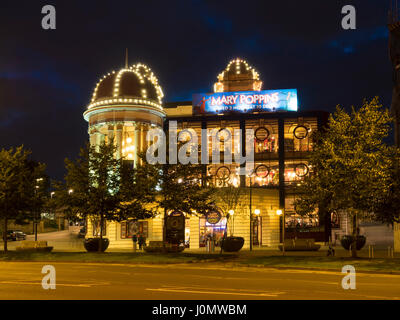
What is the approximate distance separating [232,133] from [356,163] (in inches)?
1559

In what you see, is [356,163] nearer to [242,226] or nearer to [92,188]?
[92,188]

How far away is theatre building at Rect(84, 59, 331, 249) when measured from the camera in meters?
56.6

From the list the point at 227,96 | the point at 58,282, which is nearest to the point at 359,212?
the point at 58,282

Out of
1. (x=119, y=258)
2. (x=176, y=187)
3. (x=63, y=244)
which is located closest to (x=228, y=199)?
(x=176, y=187)

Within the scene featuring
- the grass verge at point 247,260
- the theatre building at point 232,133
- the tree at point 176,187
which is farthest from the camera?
the theatre building at point 232,133

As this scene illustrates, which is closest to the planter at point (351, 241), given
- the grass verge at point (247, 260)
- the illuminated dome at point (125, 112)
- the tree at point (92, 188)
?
the grass verge at point (247, 260)

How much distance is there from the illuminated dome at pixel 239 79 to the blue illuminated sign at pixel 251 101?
29.3 feet

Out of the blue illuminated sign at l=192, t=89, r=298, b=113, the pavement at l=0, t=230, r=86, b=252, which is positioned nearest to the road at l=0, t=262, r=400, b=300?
the pavement at l=0, t=230, r=86, b=252

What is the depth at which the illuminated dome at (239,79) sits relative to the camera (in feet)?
269

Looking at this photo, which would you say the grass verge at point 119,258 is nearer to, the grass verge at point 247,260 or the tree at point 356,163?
the grass verge at point 247,260

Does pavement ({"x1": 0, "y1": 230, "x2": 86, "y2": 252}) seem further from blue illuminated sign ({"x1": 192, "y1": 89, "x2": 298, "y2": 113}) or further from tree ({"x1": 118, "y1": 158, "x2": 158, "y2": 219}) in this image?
blue illuminated sign ({"x1": 192, "y1": 89, "x2": 298, "y2": 113})

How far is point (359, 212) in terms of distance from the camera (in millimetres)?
32688

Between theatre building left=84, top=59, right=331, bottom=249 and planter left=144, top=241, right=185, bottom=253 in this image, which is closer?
planter left=144, top=241, right=185, bottom=253

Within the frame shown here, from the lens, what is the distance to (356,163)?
31.3m
